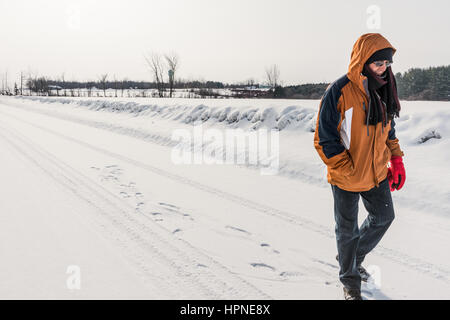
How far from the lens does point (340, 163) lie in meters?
2.20

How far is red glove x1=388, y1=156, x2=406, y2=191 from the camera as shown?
2.54 m

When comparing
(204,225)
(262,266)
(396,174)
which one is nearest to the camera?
(396,174)

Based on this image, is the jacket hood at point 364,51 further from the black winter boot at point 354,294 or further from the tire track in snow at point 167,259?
the tire track in snow at point 167,259

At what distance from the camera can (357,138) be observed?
221 cm

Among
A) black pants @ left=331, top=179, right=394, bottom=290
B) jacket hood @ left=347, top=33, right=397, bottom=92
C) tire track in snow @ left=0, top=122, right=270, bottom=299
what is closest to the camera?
jacket hood @ left=347, top=33, right=397, bottom=92

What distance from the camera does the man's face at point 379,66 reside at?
2.18m

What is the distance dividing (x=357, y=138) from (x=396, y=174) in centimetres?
60

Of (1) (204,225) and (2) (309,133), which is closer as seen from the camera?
(1) (204,225)

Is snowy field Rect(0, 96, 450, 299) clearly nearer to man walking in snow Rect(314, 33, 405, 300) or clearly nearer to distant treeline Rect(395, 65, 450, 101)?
man walking in snow Rect(314, 33, 405, 300)

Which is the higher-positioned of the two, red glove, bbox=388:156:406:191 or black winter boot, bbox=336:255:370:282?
red glove, bbox=388:156:406:191

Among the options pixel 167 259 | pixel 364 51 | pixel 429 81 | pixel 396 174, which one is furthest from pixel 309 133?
pixel 429 81

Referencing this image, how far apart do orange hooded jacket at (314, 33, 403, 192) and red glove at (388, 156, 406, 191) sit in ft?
1.09

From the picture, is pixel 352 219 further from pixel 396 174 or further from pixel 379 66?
pixel 379 66

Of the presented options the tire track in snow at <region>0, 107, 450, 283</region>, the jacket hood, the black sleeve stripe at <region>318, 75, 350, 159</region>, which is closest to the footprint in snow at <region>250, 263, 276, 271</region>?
the tire track in snow at <region>0, 107, 450, 283</region>
